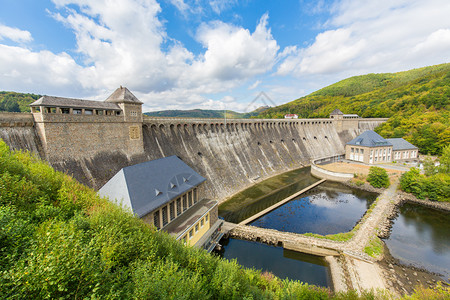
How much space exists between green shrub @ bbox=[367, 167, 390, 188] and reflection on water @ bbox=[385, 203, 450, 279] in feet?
21.3

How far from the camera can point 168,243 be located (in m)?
11.3

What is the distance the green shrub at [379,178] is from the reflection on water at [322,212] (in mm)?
2764

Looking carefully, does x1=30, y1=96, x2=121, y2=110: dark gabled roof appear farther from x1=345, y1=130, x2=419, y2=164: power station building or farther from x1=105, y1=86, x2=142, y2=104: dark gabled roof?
x1=345, y1=130, x2=419, y2=164: power station building

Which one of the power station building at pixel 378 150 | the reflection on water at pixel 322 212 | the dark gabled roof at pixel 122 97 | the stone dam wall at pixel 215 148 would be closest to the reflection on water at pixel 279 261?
the reflection on water at pixel 322 212

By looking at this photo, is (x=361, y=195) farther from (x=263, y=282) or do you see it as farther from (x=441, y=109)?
(x=441, y=109)

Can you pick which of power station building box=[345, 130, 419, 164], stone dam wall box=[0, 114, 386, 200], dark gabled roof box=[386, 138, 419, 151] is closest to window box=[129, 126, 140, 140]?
stone dam wall box=[0, 114, 386, 200]

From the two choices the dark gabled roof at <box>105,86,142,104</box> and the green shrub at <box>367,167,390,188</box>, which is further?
the green shrub at <box>367,167,390,188</box>

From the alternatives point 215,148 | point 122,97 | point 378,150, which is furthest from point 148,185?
point 378,150

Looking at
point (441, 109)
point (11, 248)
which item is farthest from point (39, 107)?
point (441, 109)

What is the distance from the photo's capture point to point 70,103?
2261 cm

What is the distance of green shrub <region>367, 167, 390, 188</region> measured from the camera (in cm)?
3803

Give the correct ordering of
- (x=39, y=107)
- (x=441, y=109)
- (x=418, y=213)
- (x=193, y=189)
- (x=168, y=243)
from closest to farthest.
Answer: (x=168, y=243) → (x=39, y=107) → (x=193, y=189) → (x=418, y=213) → (x=441, y=109)

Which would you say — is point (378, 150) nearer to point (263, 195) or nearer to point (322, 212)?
point (322, 212)

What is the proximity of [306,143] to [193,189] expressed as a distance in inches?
2063
